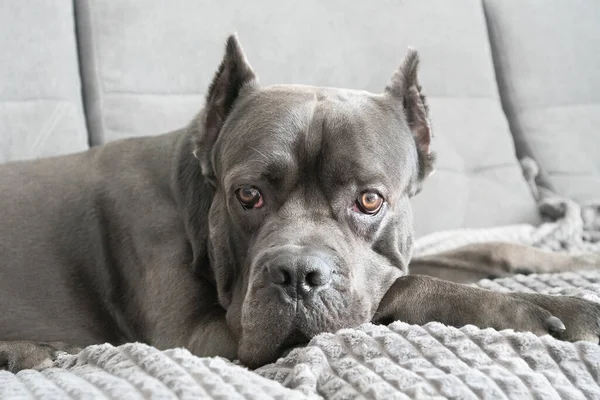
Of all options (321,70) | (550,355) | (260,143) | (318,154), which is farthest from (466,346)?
(321,70)

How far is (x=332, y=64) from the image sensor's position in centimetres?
374

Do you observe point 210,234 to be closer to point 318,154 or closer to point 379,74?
point 318,154

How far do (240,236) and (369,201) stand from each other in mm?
399

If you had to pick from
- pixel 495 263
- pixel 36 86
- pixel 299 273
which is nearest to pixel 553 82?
pixel 495 263

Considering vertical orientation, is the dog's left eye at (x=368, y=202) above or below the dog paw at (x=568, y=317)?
above

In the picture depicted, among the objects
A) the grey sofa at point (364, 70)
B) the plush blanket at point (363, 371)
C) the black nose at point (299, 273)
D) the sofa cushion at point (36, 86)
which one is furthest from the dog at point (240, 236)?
the grey sofa at point (364, 70)

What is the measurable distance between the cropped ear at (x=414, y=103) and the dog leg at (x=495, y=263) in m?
0.58

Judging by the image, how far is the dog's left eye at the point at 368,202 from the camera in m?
1.99

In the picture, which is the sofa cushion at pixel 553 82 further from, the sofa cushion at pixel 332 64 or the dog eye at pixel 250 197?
the dog eye at pixel 250 197

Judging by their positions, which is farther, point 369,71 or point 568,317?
point 369,71

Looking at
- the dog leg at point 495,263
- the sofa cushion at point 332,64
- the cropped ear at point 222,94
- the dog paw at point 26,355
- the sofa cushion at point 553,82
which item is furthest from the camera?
the sofa cushion at point 553,82

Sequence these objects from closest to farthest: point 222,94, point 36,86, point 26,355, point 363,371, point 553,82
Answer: point 363,371 < point 26,355 < point 222,94 < point 36,86 < point 553,82

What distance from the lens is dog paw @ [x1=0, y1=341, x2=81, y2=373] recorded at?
1.89 meters

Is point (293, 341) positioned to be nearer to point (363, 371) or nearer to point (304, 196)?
point (363, 371)
